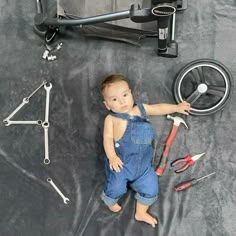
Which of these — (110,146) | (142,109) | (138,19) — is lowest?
(110,146)

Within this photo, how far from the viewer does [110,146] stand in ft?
4.11

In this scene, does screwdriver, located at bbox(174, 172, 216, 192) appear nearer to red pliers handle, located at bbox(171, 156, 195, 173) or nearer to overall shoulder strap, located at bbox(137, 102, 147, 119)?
red pliers handle, located at bbox(171, 156, 195, 173)

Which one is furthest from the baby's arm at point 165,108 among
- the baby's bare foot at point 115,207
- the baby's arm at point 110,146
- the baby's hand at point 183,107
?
the baby's bare foot at point 115,207

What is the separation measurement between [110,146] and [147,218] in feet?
0.85

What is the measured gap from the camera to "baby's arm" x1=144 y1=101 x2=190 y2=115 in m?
1.30

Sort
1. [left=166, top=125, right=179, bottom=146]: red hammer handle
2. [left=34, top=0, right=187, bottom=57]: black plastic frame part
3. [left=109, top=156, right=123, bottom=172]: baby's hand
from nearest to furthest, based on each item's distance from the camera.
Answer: [left=34, top=0, right=187, bottom=57]: black plastic frame part → [left=109, top=156, right=123, bottom=172]: baby's hand → [left=166, top=125, right=179, bottom=146]: red hammer handle

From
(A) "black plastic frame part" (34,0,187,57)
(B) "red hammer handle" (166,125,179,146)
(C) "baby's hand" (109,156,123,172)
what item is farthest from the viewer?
(B) "red hammer handle" (166,125,179,146)

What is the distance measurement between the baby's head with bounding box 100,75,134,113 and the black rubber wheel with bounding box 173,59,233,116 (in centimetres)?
22

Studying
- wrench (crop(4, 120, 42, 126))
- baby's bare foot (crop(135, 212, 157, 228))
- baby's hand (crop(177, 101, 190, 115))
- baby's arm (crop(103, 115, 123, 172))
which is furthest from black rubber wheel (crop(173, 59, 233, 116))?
wrench (crop(4, 120, 42, 126))

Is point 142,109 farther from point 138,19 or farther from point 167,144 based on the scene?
point 138,19

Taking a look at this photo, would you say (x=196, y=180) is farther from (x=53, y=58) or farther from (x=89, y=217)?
(x=53, y=58)

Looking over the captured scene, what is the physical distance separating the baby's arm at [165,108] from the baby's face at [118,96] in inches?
3.4

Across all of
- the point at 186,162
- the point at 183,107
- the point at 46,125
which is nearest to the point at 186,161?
the point at 186,162

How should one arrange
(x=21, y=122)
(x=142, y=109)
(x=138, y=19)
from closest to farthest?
(x=138, y=19)
(x=142, y=109)
(x=21, y=122)
